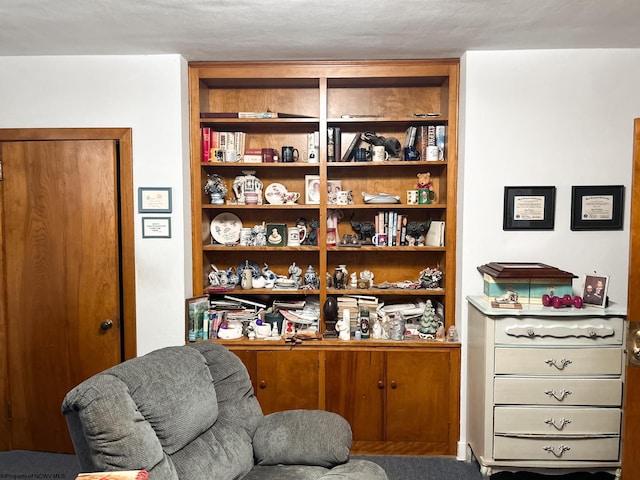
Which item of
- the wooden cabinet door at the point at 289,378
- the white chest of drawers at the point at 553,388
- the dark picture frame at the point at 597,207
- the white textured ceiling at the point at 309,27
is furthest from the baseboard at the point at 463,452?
the white textured ceiling at the point at 309,27

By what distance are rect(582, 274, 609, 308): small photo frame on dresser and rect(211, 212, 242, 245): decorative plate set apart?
223cm

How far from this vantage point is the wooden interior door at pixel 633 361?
207 cm

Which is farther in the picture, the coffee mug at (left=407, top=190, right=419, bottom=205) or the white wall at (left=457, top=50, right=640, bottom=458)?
the coffee mug at (left=407, top=190, right=419, bottom=205)

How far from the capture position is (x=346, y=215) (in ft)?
10.9

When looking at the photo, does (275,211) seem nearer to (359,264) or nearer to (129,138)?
(359,264)

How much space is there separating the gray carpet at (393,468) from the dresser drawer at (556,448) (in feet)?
0.93

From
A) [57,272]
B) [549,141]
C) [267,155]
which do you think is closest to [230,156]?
[267,155]

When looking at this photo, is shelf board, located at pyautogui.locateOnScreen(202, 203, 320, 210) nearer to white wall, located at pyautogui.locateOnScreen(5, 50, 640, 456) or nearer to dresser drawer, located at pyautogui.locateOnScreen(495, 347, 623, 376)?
white wall, located at pyautogui.locateOnScreen(5, 50, 640, 456)

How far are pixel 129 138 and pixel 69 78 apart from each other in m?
0.53

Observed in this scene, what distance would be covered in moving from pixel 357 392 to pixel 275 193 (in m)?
1.45

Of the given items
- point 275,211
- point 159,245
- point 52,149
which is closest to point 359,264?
point 275,211

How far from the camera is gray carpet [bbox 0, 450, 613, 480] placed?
2.67 m

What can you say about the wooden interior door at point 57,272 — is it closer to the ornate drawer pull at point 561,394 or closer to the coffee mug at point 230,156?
the coffee mug at point 230,156

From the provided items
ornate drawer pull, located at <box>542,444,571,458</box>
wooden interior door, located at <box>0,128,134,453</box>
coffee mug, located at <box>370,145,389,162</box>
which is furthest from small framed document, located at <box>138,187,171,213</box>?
ornate drawer pull, located at <box>542,444,571,458</box>
